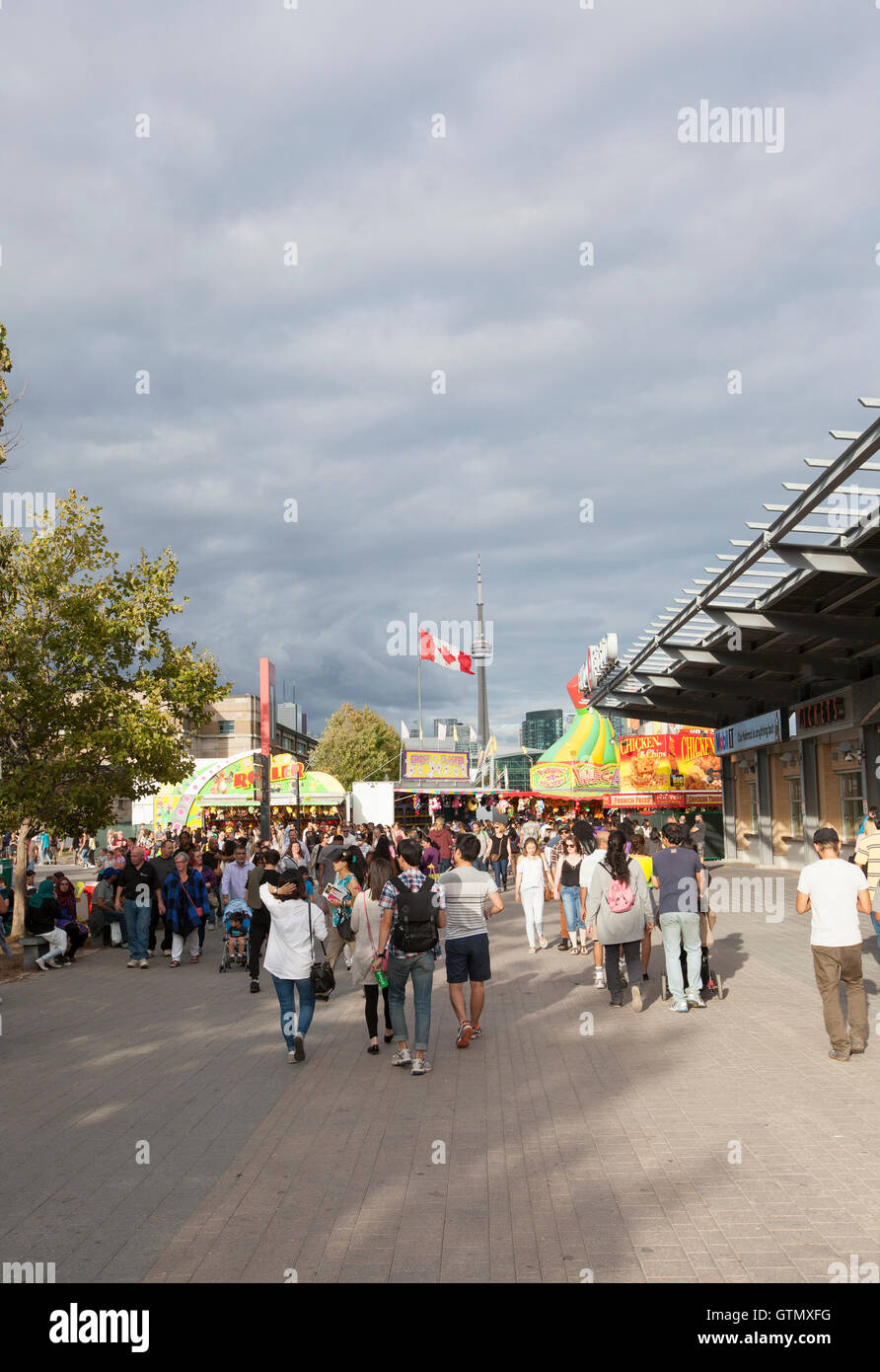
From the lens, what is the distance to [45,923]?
14.5 metres

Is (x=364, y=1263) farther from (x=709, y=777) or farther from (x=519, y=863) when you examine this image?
(x=709, y=777)

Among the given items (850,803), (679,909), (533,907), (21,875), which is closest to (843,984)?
(679,909)

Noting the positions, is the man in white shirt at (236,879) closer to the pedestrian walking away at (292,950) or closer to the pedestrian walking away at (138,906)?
the pedestrian walking away at (138,906)

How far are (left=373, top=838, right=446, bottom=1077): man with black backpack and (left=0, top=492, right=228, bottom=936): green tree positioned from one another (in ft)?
27.1

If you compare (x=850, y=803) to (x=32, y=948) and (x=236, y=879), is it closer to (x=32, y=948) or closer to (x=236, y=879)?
(x=236, y=879)

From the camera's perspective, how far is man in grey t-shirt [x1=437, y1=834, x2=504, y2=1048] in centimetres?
915

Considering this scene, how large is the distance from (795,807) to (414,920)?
22200 millimetres

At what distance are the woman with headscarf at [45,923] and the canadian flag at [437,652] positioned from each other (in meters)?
47.6

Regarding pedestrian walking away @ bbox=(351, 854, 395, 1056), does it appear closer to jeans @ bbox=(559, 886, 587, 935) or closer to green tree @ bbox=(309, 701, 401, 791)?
jeans @ bbox=(559, 886, 587, 935)

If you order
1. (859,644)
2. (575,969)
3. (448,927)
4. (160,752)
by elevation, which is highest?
(859,644)

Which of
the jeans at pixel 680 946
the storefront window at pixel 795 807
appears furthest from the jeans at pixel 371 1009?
the storefront window at pixel 795 807

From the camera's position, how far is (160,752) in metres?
17.3
